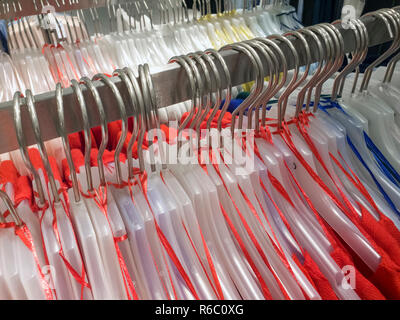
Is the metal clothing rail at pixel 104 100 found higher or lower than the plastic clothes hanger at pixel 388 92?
higher

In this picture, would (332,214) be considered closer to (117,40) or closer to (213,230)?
(213,230)

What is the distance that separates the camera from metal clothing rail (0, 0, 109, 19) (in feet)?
3.22

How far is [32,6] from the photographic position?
1012 millimetres

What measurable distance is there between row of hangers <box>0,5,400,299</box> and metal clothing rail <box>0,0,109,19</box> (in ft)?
2.12

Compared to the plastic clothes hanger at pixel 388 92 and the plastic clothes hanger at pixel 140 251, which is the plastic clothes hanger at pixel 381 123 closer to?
the plastic clothes hanger at pixel 388 92

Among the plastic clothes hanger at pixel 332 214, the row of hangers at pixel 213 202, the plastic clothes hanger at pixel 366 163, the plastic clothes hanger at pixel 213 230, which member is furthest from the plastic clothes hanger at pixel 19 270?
the plastic clothes hanger at pixel 366 163

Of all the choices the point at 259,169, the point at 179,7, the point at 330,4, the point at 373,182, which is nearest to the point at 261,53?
the point at 259,169

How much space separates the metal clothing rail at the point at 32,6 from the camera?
3.22 ft

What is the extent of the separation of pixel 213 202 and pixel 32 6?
0.95 m

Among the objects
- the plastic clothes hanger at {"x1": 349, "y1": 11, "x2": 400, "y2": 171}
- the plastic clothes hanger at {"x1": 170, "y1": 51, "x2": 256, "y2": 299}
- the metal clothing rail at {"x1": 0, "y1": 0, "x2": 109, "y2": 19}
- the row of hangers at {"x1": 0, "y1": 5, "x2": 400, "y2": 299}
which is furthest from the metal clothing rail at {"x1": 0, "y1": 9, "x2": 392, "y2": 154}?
the metal clothing rail at {"x1": 0, "y1": 0, "x2": 109, "y2": 19}

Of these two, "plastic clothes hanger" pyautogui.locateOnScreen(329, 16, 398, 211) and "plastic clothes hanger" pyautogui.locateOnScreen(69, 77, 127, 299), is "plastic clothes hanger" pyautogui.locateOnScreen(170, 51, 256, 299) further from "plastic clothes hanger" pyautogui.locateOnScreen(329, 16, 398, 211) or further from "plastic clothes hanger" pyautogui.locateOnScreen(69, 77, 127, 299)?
"plastic clothes hanger" pyautogui.locateOnScreen(329, 16, 398, 211)

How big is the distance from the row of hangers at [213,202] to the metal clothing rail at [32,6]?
2.12 feet

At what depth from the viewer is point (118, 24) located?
1.14 metres

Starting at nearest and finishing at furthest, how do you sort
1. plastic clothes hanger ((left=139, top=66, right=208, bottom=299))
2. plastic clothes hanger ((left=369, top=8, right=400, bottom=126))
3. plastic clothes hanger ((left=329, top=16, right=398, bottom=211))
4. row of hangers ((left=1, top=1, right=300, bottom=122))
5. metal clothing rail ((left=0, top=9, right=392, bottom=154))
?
metal clothing rail ((left=0, top=9, right=392, bottom=154)), plastic clothes hanger ((left=139, top=66, right=208, bottom=299)), plastic clothes hanger ((left=329, top=16, right=398, bottom=211)), plastic clothes hanger ((left=369, top=8, right=400, bottom=126)), row of hangers ((left=1, top=1, right=300, bottom=122))
